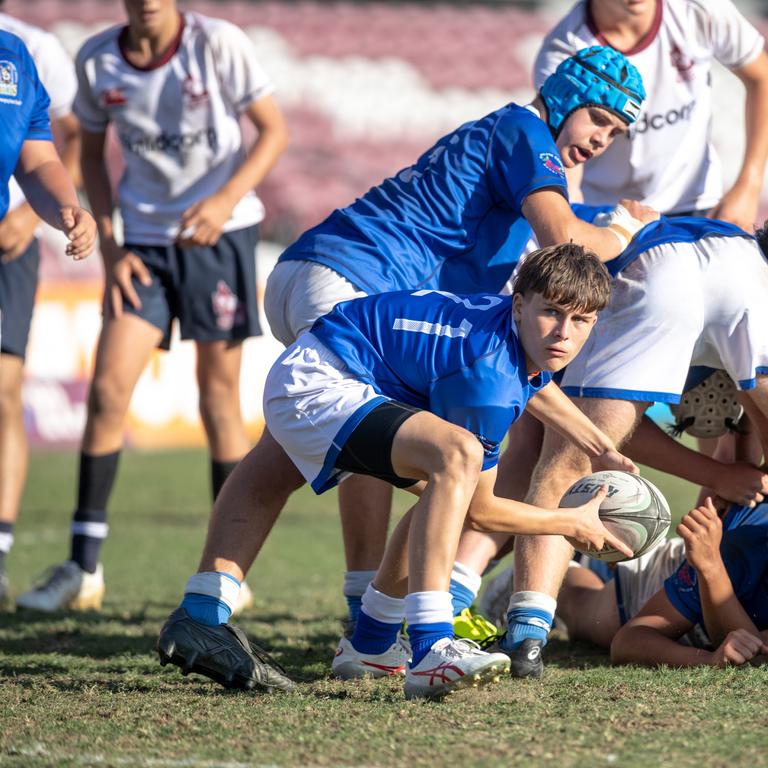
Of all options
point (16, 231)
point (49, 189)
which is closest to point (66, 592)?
point (16, 231)

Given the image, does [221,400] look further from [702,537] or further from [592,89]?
[702,537]

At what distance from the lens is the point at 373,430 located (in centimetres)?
360

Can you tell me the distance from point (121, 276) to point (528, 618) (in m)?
2.76

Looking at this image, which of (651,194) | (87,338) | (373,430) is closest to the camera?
(373,430)

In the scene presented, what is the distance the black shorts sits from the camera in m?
3.58

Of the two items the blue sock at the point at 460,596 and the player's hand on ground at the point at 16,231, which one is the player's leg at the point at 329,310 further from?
the player's hand on ground at the point at 16,231

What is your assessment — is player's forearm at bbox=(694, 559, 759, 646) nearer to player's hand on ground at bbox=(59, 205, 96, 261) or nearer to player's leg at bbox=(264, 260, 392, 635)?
player's leg at bbox=(264, 260, 392, 635)

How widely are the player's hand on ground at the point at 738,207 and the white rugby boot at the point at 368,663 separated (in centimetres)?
249

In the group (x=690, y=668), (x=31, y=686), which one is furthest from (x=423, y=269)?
(x=31, y=686)

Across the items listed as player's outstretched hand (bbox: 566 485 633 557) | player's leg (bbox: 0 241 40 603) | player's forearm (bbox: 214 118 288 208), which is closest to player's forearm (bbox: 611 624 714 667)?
player's outstretched hand (bbox: 566 485 633 557)

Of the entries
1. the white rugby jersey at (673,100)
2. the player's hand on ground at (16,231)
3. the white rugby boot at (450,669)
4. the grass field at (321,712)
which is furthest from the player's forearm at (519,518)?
the player's hand on ground at (16,231)

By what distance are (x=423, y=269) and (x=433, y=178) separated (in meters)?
0.31

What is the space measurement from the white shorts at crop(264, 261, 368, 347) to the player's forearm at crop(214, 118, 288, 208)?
1.46 meters

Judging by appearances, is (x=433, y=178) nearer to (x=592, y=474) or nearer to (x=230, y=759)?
(x=592, y=474)
